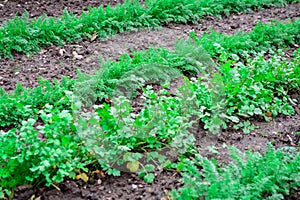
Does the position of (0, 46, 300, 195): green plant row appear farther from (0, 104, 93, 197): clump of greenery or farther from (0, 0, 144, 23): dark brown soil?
(0, 0, 144, 23): dark brown soil

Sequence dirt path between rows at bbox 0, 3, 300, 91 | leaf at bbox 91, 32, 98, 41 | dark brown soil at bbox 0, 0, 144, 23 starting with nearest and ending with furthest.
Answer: dirt path between rows at bbox 0, 3, 300, 91 → leaf at bbox 91, 32, 98, 41 → dark brown soil at bbox 0, 0, 144, 23

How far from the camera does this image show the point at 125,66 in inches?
193

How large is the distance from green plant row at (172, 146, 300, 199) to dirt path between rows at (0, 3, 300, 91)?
7.01ft

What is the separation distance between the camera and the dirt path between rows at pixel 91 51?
5.04 m

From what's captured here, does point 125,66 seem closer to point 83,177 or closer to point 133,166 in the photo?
point 133,166

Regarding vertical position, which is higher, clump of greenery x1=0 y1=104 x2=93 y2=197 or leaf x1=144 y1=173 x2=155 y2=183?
clump of greenery x1=0 y1=104 x2=93 y2=197

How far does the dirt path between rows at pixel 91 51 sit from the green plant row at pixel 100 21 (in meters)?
0.11

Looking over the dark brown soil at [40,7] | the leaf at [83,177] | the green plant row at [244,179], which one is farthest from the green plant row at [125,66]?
the dark brown soil at [40,7]

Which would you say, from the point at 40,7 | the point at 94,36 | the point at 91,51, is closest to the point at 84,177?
the point at 91,51

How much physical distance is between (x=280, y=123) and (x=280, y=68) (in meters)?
0.72

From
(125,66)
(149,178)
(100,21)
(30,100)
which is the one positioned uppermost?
(100,21)

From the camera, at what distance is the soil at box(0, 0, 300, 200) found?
354cm

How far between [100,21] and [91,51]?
581 millimetres

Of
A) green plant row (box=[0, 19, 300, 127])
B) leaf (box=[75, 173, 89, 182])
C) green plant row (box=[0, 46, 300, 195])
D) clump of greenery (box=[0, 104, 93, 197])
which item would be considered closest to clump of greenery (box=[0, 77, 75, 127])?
green plant row (box=[0, 19, 300, 127])
